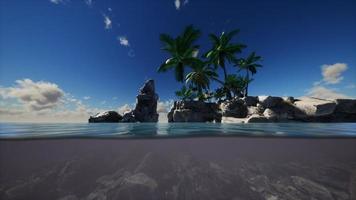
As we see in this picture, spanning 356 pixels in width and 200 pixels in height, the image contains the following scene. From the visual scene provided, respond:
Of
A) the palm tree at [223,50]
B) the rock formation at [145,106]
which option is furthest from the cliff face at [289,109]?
the rock formation at [145,106]

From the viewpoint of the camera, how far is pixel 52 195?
226 inches

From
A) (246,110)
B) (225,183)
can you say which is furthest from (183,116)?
(225,183)

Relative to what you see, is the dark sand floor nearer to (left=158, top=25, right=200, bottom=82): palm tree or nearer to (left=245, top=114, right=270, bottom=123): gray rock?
(left=245, top=114, right=270, bottom=123): gray rock

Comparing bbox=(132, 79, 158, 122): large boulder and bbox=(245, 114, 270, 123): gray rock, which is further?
bbox=(132, 79, 158, 122): large boulder

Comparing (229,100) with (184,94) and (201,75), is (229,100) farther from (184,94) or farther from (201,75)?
(184,94)

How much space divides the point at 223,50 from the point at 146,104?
37.3 m

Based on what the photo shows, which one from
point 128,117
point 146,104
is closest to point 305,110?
point 128,117

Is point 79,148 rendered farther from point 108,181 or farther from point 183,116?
point 183,116

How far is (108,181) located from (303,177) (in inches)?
264

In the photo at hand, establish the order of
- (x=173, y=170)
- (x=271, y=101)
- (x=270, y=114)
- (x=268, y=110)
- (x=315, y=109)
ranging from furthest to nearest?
(x=271, y=101)
(x=268, y=110)
(x=270, y=114)
(x=315, y=109)
(x=173, y=170)

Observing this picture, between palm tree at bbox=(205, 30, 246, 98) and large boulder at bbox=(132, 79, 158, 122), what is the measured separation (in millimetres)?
34563

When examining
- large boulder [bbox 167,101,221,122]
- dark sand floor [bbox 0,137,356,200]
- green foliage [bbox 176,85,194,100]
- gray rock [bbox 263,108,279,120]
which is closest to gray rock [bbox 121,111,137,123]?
green foliage [bbox 176,85,194,100]

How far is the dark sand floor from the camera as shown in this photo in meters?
5.74

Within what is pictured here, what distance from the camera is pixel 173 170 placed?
7289 millimetres
